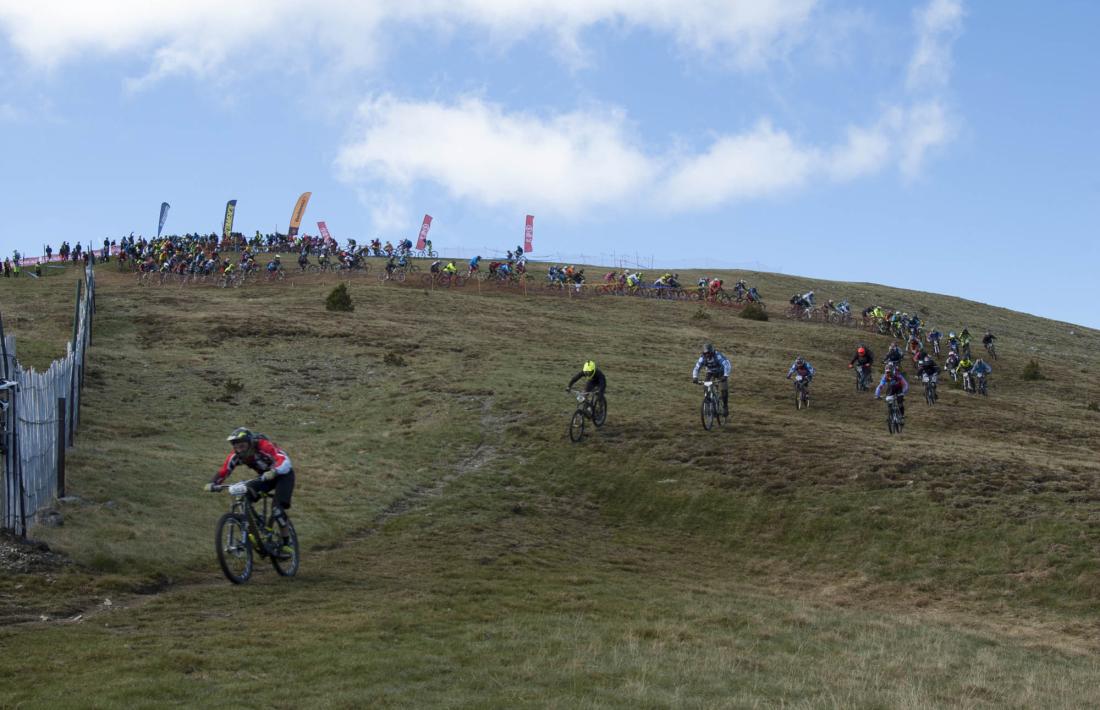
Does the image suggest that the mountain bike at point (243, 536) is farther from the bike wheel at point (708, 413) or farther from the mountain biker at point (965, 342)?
the mountain biker at point (965, 342)

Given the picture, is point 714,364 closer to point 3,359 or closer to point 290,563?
point 290,563

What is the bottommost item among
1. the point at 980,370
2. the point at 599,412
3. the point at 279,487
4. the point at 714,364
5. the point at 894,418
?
the point at 599,412

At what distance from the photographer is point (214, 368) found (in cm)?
4653

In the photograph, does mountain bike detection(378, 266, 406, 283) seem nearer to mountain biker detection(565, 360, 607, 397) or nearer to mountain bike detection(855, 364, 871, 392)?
mountain bike detection(855, 364, 871, 392)

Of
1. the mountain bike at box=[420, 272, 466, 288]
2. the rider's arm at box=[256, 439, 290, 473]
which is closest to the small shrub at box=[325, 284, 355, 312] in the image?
the mountain bike at box=[420, 272, 466, 288]

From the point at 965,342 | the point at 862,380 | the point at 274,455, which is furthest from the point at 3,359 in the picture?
the point at 965,342

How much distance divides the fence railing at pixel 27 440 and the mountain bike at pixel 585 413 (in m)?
16.5

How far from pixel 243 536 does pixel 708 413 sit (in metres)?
21.3

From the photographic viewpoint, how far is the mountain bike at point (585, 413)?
110 feet

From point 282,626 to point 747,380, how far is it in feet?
124

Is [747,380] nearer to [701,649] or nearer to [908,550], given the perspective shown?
[908,550]

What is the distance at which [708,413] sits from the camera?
115 feet

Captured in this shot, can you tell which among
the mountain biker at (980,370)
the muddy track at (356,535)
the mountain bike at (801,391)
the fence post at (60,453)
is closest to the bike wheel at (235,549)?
the muddy track at (356,535)

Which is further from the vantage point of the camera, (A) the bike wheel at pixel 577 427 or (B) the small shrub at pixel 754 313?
(B) the small shrub at pixel 754 313
